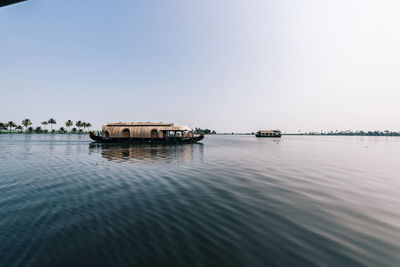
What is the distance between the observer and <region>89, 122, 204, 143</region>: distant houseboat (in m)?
45.2

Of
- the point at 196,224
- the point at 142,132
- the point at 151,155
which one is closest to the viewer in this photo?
the point at 196,224

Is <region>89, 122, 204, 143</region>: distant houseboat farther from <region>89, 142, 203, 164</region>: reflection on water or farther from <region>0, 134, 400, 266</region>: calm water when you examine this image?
<region>0, 134, 400, 266</region>: calm water

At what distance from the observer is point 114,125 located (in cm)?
4628

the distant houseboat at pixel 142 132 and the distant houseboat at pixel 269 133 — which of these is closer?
the distant houseboat at pixel 142 132

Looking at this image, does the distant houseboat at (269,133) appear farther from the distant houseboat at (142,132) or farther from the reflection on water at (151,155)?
the reflection on water at (151,155)

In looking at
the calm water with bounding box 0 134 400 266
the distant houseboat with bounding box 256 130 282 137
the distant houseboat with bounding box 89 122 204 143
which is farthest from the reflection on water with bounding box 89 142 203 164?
the distant houseboat with bounding box 256 130 282 137

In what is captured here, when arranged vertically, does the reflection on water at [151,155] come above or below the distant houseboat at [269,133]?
below

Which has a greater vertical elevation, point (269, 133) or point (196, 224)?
point (269, 133)

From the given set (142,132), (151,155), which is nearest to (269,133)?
(142,132)

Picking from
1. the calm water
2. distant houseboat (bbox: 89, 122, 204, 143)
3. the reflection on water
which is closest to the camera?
the calm water

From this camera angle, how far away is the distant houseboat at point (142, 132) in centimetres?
4525

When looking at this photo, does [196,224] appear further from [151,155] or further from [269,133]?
[269,133]

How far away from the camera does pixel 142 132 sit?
45.1m

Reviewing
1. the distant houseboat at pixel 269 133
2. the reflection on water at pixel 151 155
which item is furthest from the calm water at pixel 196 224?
the distant houseboat at pixel 269 133
